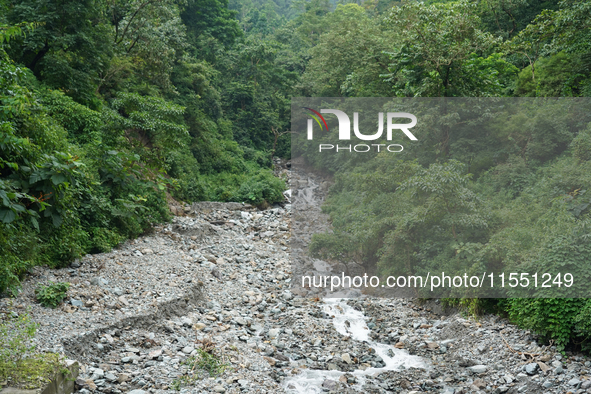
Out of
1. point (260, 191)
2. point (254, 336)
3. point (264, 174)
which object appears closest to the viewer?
point (254, 336)

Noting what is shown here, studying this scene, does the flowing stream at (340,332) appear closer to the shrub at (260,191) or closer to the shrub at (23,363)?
the shrub at (23,363)

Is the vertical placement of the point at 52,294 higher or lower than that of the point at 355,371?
higher

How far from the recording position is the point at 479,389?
5.98 m

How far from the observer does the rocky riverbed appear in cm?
557

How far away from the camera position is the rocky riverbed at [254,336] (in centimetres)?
557

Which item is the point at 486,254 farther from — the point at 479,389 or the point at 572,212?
the point at 479,389

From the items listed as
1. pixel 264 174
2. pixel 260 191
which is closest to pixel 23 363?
pixel 260 191

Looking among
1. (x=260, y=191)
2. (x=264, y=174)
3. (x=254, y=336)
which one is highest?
(x=264, y=174)

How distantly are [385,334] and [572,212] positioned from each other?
4183 mm

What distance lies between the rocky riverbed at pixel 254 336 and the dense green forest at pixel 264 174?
0.55 metres

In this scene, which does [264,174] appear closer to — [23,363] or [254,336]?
[254,336]

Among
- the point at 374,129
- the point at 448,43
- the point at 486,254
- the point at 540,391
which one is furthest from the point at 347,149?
the point at 540,391

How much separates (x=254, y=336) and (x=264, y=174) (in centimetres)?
1261

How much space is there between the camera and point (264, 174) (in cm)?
1955
